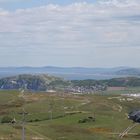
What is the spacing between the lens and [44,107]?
15738 centimetres

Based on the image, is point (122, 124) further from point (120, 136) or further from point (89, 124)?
point (120, 136)

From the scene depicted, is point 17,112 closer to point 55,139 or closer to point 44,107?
point 44,107

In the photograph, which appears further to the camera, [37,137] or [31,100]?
[31,100]

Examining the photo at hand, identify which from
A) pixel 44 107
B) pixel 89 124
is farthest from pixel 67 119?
pixel 44 107

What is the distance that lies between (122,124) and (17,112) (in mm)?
47170

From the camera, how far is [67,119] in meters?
126

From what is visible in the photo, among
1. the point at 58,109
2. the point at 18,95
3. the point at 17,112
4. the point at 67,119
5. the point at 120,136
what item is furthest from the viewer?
the point at 18,95

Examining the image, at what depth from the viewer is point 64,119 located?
125812 millimetres

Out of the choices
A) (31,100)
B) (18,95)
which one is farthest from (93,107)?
(18,95)

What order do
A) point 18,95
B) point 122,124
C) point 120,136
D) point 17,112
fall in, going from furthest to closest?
point 18,95
point 17,112
point 122,124
point 120,136

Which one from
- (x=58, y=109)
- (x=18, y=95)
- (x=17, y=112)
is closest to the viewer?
(x=17, y=112)

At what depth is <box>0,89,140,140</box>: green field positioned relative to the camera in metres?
84.7

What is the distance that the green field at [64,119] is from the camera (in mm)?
84688

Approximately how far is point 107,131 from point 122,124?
9456 mm
